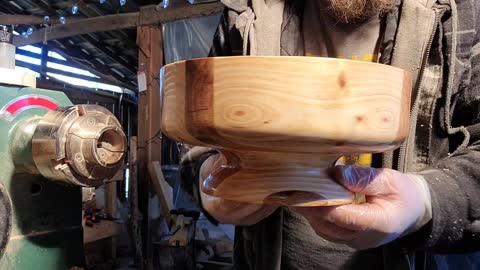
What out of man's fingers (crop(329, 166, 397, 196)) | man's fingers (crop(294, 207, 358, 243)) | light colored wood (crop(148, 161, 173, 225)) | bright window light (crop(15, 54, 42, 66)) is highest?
bright window light (crop(15, 54, 42, 66))

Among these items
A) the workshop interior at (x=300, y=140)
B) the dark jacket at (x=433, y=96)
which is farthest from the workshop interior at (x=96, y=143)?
the dark jacket at (x=433, y=96)

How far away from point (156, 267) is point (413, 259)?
2.44 metres

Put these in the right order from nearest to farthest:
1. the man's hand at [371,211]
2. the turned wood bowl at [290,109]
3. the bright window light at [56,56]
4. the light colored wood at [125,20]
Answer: the turned wood bowl at [290,109] → the man's hand at [371,211] → the light colored wood at [125,20] → the bright window light at [56,56]

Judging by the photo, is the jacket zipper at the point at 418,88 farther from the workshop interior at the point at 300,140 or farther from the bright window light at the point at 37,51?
the bright window light at the point at 37,51

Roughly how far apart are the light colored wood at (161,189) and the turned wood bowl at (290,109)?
2.48 meters

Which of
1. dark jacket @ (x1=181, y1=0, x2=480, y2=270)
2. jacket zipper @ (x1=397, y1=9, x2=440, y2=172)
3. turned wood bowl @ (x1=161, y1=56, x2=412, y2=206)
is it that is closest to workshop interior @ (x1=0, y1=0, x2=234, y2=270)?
dark jacket @ (x1=181, y1=0, x2=480, y2=270)

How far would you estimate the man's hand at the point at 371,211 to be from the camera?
0.46 meters

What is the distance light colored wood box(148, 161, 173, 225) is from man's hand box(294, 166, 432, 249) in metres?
2.44

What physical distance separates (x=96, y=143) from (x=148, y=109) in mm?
2253

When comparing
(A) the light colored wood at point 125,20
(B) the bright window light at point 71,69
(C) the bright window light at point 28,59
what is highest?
(A) the light colored wood at point 125,20

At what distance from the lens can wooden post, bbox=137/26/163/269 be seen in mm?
2939

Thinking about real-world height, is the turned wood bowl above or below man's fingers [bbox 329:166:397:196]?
above

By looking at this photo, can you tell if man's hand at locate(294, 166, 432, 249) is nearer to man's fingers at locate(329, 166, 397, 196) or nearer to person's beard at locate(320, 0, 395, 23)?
man's fingers at locate(329, 166, 397, 196)

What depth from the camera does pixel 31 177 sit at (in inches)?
31.3
